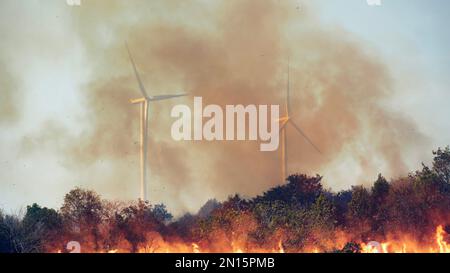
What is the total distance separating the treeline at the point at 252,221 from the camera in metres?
65.2

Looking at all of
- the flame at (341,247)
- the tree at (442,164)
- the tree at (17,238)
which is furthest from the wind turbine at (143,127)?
the tree at (442,164)

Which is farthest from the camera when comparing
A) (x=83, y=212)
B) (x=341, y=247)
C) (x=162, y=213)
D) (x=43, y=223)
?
(x=162, y=213)

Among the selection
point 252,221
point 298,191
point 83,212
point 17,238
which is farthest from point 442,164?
point 17,238

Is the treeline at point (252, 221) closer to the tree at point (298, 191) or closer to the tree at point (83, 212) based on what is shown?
the tree at point (83, 212)

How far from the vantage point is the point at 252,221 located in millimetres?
68688

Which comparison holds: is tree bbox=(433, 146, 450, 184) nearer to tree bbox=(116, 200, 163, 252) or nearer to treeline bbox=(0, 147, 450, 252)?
treeline bbox=(0, 147, 450, 252)

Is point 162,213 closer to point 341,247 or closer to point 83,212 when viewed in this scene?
point 83,212

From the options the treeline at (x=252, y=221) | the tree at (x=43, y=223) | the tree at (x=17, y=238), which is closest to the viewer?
the tree at (x=17, y=238)

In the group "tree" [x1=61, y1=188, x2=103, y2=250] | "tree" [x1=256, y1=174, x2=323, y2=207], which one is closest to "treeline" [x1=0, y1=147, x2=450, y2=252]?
"tree" [x1=61, y1=188, x2=103, y2=250]

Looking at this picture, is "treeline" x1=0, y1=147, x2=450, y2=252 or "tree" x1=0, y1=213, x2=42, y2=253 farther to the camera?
"treeline" x1=0, y1=147, x2=450, y2=252

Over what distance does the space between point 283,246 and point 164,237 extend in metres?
8.76

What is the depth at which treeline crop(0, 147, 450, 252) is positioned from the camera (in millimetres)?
65188
